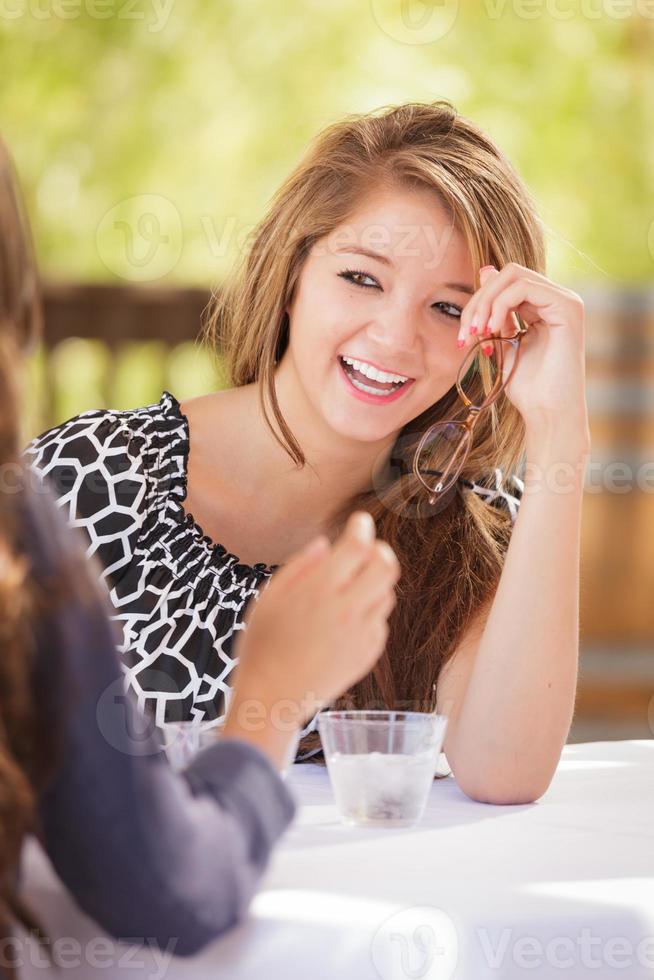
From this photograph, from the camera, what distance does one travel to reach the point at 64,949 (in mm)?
746

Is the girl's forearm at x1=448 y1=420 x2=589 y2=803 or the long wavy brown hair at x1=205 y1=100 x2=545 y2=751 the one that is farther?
the long wavy brown hair at x1=205 y1=100 x2=545 y2=751

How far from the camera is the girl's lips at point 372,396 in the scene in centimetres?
151

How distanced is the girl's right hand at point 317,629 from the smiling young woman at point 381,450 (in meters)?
0.47

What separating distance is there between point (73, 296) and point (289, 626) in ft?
9.83

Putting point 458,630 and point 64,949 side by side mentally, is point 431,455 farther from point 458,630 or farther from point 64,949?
point 64,949

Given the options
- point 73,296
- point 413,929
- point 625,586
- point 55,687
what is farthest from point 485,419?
point 73,296

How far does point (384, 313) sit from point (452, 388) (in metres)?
0.26

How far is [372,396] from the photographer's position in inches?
59.5

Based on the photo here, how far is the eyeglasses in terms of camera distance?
55.9 inches
